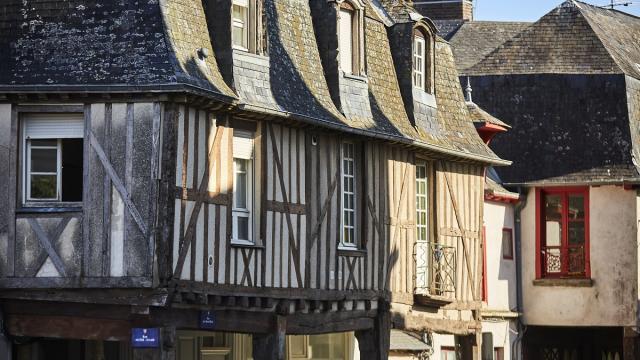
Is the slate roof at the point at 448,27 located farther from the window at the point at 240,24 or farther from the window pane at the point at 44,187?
the window pane at the point at 44,187

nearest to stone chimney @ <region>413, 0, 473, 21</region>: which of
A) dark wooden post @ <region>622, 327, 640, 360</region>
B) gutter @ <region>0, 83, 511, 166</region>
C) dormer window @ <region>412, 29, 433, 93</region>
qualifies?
dark wooden post @ <region>622, 327, 640, 360</region>

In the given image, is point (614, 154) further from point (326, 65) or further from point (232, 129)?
point (232, 129)

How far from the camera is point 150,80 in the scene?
75.4 feet

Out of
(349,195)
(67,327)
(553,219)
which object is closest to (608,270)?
(553,219)

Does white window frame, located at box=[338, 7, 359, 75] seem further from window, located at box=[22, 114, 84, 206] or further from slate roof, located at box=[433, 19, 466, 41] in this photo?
slate roof, located at box=[433, 19, 466, 41]

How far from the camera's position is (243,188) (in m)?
25.6

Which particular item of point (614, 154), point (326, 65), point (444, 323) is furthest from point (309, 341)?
point (614, 154)

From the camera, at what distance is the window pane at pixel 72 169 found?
23.4 metres

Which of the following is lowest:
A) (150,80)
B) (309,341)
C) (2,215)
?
(309,341)

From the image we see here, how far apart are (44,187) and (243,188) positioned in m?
3.22

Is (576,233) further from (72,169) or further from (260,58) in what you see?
(72,169)

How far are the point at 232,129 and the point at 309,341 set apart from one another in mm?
8190

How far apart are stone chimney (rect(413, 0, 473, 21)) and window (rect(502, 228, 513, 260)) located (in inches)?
483

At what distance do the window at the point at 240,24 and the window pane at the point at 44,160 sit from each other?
3245 mm
